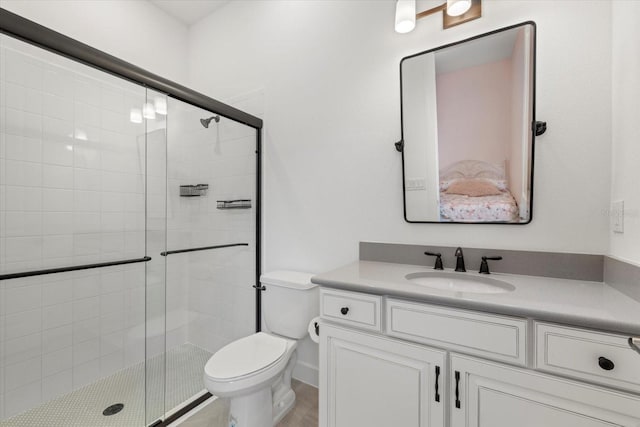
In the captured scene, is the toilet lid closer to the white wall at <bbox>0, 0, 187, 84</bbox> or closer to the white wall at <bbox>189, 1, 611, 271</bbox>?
the white wall at <bbox>189, 1, 611, 271</bbox>

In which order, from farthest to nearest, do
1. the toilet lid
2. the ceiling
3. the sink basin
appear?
the ceiling, the toilet lid, the sink basin

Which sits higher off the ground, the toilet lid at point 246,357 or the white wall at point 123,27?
the white wall at point 123,27

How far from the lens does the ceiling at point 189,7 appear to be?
2332mm

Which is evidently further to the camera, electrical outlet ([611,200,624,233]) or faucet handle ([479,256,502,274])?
faucet handle ([479,256,502,274])

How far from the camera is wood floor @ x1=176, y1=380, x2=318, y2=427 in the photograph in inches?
60.8

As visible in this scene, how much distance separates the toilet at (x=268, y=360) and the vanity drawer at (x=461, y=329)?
68 cm

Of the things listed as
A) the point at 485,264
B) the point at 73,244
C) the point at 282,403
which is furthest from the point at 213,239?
the point at 485,264

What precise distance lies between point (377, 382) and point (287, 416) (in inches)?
32.0

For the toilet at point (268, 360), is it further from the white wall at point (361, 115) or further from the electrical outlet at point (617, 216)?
the electrical outlet at point (617, 216)

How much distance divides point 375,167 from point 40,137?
195 centimetres

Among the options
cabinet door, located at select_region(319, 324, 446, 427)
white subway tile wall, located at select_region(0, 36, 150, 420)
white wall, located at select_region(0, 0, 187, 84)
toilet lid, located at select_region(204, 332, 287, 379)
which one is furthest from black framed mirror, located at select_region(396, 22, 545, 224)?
white wall, located at select_region(0, 0, 187, 84)

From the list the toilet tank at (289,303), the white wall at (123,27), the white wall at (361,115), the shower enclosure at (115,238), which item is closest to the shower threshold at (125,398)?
the shower enclosure at (115,238)

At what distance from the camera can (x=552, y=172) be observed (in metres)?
1.23

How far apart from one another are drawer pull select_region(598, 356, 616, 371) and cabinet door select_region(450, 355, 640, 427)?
0.07m
